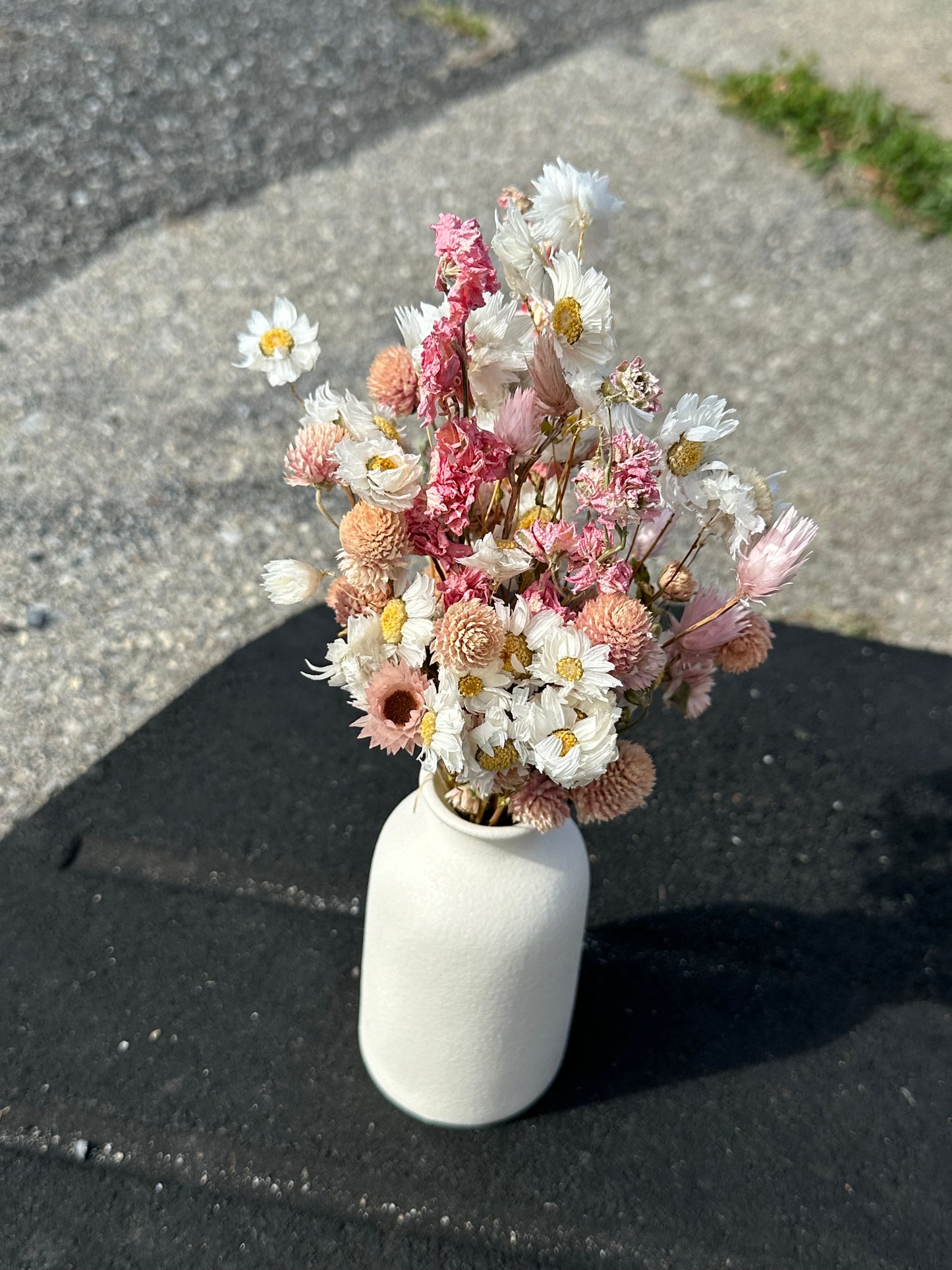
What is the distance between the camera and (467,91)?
398 centimetres

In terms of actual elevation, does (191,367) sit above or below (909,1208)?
below

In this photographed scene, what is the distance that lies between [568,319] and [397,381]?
20 centimetres

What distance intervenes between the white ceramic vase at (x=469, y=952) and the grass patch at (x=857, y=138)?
9.65 feet

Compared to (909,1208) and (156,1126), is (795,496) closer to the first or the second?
(909,1208)

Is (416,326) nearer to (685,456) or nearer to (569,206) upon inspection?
(569,206)

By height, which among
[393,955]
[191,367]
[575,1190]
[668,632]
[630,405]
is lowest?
[191,367]

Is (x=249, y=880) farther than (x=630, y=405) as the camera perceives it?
Yes

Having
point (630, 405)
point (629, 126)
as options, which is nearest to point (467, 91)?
point (629, 126)

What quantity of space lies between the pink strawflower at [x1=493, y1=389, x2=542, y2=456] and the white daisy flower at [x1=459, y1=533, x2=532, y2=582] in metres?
0.09

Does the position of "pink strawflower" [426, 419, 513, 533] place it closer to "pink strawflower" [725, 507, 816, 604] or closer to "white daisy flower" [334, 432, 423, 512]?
"white daisy flower" [334, 432, 423, 512]

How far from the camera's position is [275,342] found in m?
1.14

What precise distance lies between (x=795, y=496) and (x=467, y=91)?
2055 millimetres

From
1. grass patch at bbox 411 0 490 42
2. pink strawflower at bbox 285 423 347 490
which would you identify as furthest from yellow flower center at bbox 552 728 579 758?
grass patch at bbox 411 0 490 42

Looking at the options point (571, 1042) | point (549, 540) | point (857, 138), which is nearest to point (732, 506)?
point (549, 540)
